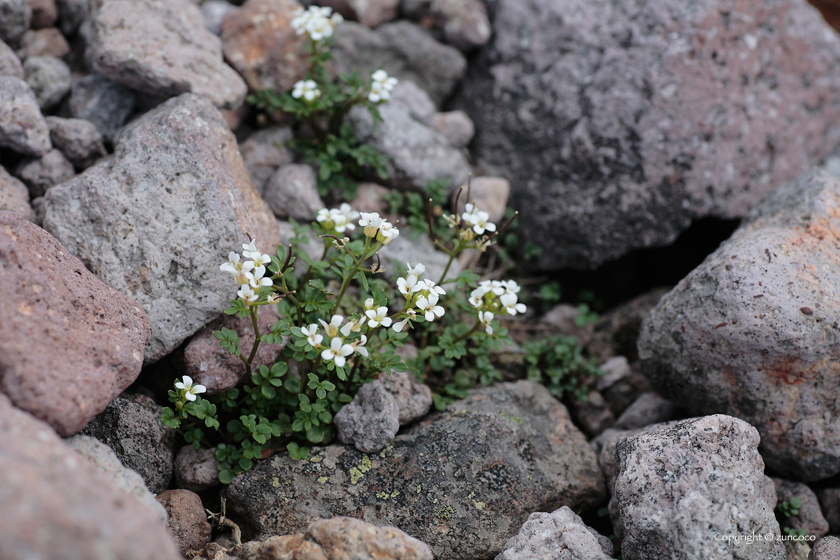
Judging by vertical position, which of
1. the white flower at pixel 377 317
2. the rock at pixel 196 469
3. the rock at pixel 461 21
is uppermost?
the rock at pixel 461 21

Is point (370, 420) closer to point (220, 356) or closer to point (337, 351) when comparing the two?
point (337, 351)

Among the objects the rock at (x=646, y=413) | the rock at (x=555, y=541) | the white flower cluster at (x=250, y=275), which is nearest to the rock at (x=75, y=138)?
the white flower cluster at (x=250, y=275)

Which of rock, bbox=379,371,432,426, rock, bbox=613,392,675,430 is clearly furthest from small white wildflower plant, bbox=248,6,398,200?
rock, bbox=613,392,675,430

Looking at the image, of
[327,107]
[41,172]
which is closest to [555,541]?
[327,107]

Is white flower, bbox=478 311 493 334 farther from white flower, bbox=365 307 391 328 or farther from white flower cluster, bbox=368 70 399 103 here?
white flower cluster, bbox=368 70 399 103

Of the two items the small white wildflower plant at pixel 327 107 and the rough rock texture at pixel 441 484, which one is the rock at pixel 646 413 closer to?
the rough rock texture at pixel 441 484

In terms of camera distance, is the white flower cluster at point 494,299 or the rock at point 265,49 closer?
the white flower cluster at point 494,299
